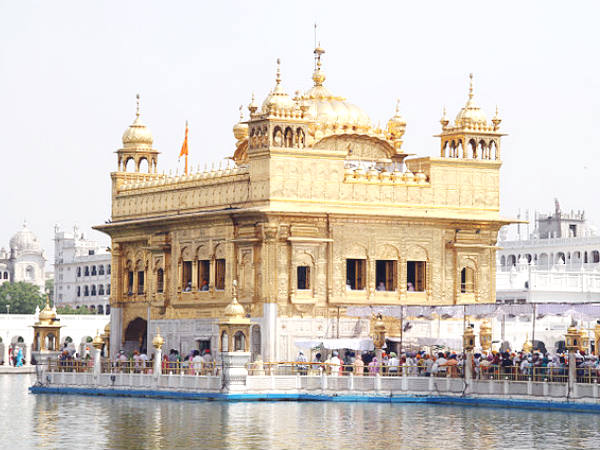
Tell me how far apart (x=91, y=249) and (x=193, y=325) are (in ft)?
289

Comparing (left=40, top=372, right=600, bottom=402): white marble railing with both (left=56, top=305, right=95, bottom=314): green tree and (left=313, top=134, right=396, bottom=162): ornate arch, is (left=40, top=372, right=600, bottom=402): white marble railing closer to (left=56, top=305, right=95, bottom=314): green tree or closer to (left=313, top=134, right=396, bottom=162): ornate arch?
(left=313, top=134, right=396, bottom=162): ornate arch

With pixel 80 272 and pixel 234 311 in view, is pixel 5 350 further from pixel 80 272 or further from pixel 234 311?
pixel 234 311

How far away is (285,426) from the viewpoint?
100ft

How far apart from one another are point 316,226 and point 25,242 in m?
116

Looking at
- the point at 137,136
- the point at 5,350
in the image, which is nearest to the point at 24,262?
the point at 5,350

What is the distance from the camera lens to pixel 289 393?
37656 mm

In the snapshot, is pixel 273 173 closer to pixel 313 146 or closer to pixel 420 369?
pixel 313 146

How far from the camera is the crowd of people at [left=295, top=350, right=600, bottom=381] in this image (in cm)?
3444

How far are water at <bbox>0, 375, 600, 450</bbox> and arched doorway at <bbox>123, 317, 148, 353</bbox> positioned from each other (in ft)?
33.0

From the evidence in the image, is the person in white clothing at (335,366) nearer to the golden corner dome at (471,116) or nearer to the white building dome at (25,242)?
the golden corner dome at (471,116)

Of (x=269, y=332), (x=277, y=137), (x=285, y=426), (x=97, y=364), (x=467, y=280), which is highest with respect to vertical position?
(x=277, y=137)

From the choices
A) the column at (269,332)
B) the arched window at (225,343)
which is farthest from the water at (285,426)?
the column at (269,332)

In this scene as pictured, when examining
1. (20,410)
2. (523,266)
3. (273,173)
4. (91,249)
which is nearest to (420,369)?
(273,173)

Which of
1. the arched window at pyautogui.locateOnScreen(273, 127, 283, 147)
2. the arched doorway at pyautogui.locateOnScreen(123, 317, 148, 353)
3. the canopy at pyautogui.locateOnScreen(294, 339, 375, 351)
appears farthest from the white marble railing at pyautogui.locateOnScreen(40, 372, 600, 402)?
the arched doorway at pyautogui.locateOnScreen(123, 317, 148, 353)
